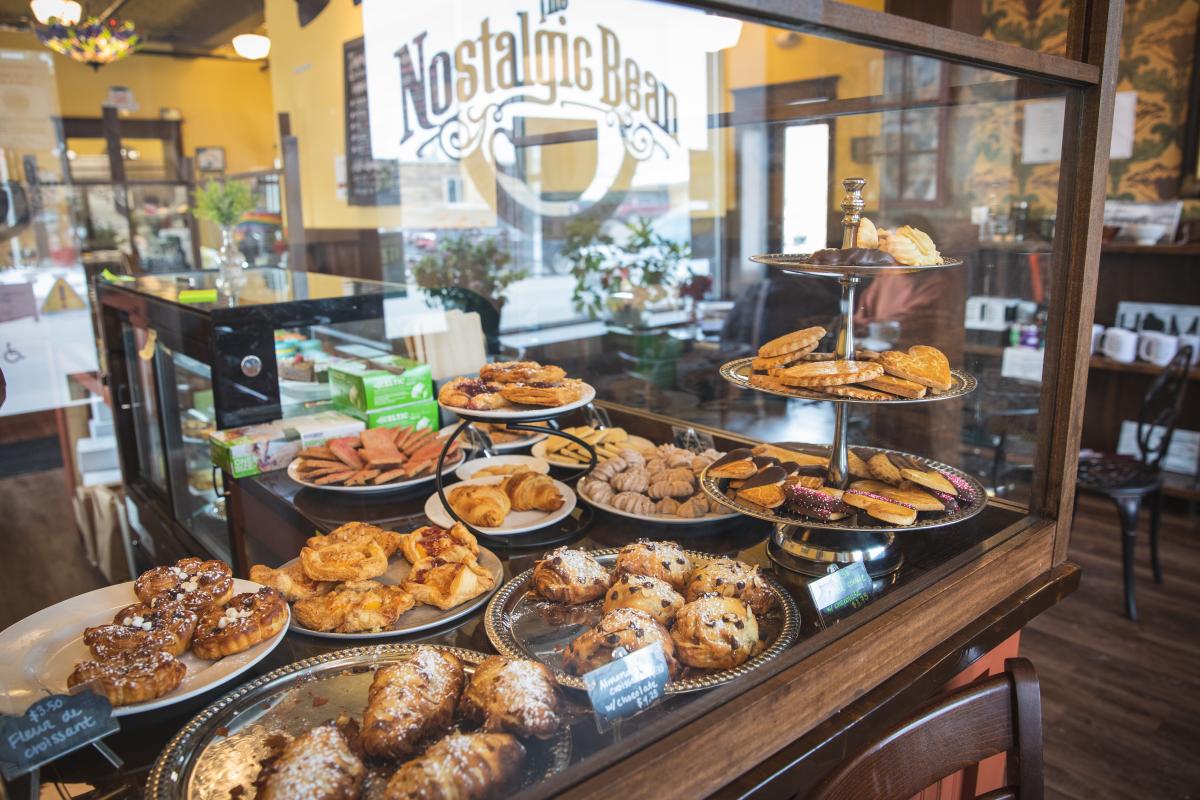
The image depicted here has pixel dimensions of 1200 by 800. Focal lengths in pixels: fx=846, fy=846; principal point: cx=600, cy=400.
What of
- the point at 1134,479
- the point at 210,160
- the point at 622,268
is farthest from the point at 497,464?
the point at 210,160

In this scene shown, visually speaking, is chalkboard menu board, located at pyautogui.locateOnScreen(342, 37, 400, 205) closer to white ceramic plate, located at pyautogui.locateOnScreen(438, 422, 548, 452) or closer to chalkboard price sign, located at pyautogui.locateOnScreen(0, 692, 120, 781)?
white ceramic plate, located at pyautogui.locateOnScreen(438, 422, 548, 452)

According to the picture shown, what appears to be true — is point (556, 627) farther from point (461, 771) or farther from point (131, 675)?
point (131, 675)

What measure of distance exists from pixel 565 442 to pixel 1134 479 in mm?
2547

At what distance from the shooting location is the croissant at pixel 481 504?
1.43 meters

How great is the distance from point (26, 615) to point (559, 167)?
3505mm

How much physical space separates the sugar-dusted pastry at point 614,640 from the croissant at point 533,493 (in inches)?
20.6

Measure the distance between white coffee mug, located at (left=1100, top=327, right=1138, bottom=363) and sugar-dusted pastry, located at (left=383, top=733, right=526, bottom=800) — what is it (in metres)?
4.46

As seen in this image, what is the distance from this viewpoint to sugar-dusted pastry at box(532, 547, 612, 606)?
113 cm

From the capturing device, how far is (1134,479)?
325cm

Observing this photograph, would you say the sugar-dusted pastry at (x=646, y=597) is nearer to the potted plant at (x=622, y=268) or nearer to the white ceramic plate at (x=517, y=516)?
the white ceramic plate at (x=517, y=516)

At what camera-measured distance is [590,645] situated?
37.2 inches

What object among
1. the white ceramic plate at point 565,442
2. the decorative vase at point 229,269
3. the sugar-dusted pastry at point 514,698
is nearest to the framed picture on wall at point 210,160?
the decorative vase at point 229,269

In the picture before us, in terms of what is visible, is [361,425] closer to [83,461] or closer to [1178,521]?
[83,461]

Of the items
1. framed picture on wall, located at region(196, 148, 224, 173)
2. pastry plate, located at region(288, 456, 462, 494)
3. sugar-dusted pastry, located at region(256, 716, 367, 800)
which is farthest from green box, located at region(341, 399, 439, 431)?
Result: framed picture on wall, located at region(196, 148, 224, 173)
